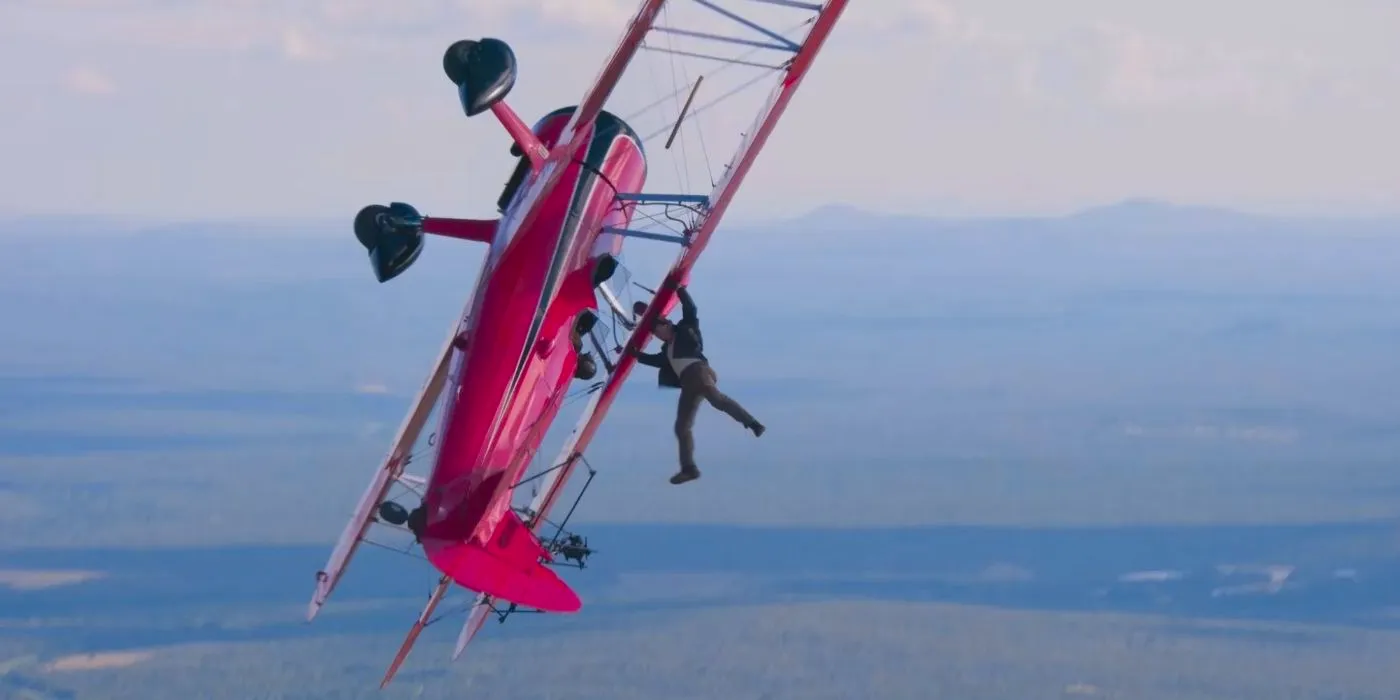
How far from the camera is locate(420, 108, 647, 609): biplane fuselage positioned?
23.6 m

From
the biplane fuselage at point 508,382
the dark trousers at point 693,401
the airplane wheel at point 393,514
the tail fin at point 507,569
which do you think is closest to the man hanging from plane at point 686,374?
the dark trousers at point 693,401

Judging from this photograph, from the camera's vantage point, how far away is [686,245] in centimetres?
2606

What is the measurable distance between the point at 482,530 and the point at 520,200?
15.5 feet

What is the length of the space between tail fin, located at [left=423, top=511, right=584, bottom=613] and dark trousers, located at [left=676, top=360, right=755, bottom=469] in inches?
85.3

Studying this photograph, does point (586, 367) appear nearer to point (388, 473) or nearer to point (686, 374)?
point (686, 374)

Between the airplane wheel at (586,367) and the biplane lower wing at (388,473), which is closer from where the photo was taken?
the airplane wheel at (586,367)

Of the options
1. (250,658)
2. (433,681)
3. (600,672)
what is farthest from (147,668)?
(600,672)

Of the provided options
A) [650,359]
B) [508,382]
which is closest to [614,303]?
[650,359]

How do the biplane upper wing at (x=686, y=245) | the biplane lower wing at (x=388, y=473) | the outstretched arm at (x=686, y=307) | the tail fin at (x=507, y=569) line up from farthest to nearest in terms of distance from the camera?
the biplane lower wing at (x=388, y=473), the biplane upper wing at (x=686, y=245), the outstretched arm at (x=686, y=307), the tail fin at (x=507, y=569)

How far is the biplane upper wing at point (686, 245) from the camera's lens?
25781 millimetres

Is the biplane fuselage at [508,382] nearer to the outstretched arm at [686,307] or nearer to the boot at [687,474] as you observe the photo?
the outstretched arm at [686,307]

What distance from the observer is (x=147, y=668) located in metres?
198

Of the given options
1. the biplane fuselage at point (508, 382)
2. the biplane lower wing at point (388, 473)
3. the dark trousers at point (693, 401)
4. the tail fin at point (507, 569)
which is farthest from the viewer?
the biplane lower wing at point (388, 473)

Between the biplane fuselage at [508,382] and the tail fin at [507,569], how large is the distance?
0.02m
